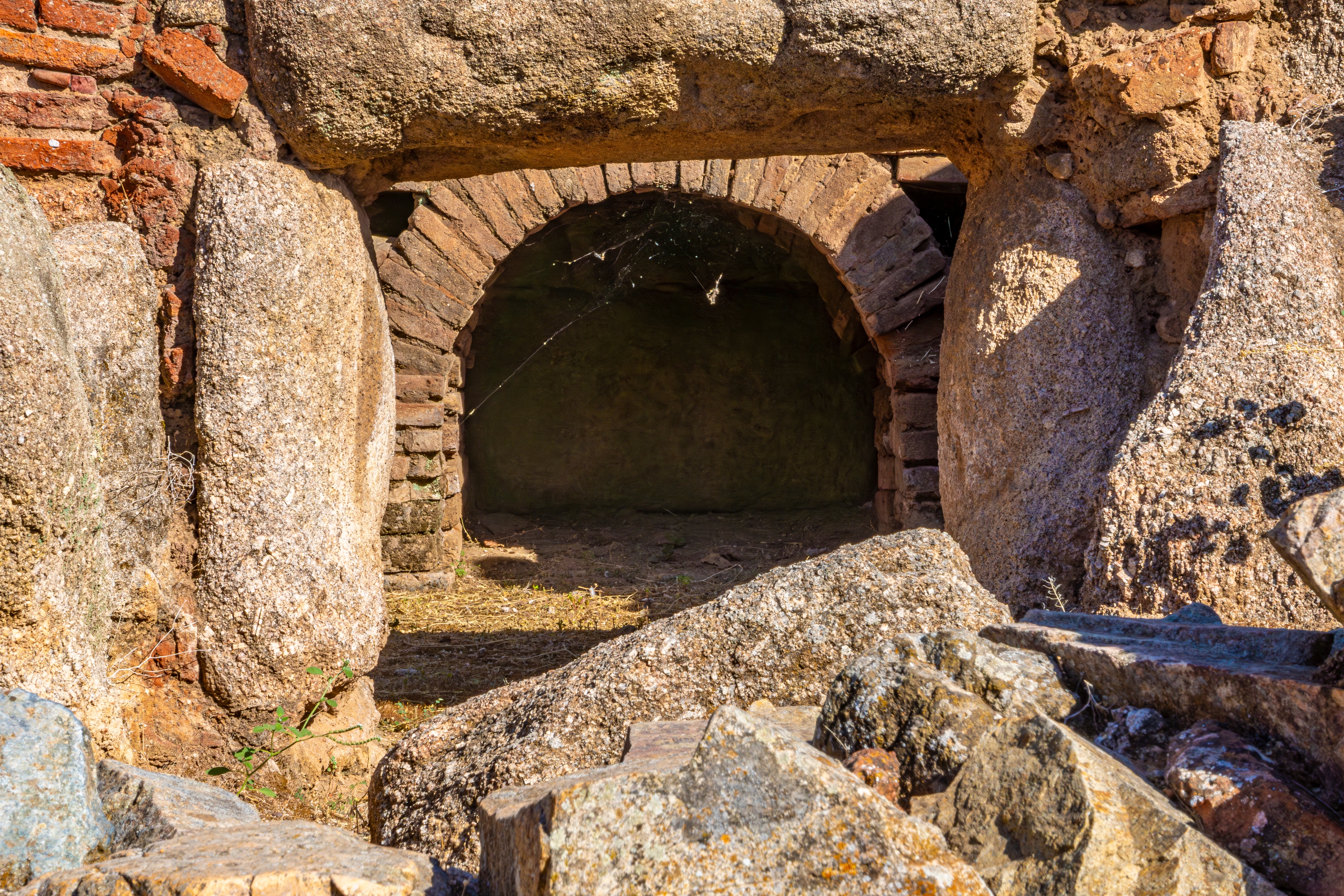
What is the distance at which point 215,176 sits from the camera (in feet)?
8.07

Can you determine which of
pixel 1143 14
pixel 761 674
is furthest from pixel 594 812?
pixel 1143 14

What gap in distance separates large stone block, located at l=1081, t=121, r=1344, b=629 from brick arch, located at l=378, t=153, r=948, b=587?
2963 millimetres

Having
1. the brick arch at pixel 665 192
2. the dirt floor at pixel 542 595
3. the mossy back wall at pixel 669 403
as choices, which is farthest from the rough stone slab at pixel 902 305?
the mossy back wall at pixel 669 403

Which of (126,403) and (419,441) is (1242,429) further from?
(419,441)

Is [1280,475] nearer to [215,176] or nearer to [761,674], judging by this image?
[761,674]

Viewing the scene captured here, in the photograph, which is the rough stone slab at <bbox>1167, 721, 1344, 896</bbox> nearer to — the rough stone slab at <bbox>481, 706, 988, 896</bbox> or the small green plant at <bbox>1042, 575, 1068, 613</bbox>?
the rough stone slab at <bbox>481, 706, 988, 896</bbox>

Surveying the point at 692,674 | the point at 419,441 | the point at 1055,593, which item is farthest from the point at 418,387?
the point at 692,674

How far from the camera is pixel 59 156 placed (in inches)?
96.1

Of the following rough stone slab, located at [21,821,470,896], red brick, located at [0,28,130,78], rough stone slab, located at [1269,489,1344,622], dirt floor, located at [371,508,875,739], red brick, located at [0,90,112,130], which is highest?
red brick, located at [0,28,130,78]

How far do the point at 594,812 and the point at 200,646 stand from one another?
1736 mm

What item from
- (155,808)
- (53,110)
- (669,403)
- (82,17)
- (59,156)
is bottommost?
(155,808)

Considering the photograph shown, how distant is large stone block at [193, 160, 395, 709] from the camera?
243cm

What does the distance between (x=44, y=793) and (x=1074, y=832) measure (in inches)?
53.5

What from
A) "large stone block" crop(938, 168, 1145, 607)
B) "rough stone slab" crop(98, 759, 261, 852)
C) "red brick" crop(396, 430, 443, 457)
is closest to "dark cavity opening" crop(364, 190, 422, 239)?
"red brick" crop(396, 430, 443, 457)
